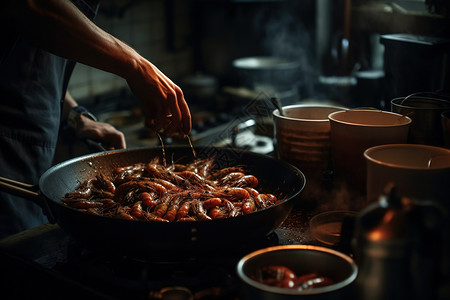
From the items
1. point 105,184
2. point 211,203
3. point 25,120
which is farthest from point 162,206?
point 25,120

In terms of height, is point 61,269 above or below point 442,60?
below

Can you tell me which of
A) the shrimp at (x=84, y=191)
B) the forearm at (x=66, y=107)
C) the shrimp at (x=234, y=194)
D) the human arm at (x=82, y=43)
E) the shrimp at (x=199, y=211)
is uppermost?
the human arm at (x=82, y=43)

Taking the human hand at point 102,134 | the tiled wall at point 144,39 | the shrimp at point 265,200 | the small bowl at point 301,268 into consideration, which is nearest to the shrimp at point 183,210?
the shrimp at point 265,200

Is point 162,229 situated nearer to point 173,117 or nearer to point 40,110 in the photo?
point 173,117

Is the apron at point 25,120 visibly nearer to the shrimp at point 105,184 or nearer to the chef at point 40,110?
the chef at point 40,110

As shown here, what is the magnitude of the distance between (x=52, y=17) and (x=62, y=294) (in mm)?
765

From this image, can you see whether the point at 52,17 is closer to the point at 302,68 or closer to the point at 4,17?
the point at 4,17

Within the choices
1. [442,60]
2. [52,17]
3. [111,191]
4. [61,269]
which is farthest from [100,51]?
[442,60]

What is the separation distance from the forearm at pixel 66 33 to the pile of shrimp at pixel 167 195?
0.40m

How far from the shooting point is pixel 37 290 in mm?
1354

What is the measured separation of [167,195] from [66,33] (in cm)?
58

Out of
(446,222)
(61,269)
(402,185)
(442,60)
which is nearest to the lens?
(446,222)

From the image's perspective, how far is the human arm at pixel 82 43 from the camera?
1.46 metres

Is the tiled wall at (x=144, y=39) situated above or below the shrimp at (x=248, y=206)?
above
